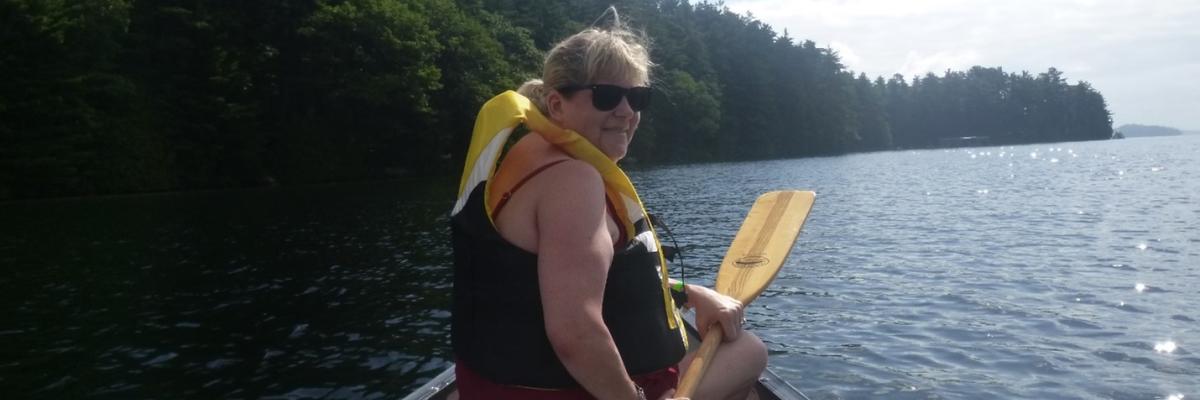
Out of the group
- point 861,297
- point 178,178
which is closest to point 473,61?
point 178,178

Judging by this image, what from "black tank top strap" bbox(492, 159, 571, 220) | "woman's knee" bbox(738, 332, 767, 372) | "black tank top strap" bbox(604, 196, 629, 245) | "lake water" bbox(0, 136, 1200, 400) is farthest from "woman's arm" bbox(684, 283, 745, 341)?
"lake water" bbox(0, 136, 1200, 400)

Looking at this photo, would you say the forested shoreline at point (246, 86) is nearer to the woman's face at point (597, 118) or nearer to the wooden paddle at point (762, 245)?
the wooden paddle at point (762, 245)

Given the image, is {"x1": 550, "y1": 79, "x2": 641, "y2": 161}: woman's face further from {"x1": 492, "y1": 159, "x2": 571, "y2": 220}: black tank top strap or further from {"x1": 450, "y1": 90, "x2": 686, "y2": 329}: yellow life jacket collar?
{"x1": 492, "y1": 159, "x2": 571, "y2": 220}: black tank top strap

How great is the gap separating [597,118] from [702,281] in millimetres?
10902

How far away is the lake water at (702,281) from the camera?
8273mm

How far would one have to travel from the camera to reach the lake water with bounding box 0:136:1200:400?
8.27 metres

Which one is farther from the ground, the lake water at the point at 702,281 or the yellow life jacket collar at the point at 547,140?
the yellow life jacket collar at the point at 547,140

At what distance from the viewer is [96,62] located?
1483 inches

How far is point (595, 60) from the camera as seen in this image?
2582mm

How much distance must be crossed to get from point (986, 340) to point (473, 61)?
41.0 metres

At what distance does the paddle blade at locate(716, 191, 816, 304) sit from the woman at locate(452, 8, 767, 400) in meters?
1.82

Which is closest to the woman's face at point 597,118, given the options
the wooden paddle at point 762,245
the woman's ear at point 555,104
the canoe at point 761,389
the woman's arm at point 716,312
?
the woman's ear at point 555,104

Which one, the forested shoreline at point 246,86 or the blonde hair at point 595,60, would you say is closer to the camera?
the blonde hair at point 595,60

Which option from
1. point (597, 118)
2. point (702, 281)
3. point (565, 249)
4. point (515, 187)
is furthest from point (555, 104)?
point (702, 281)
